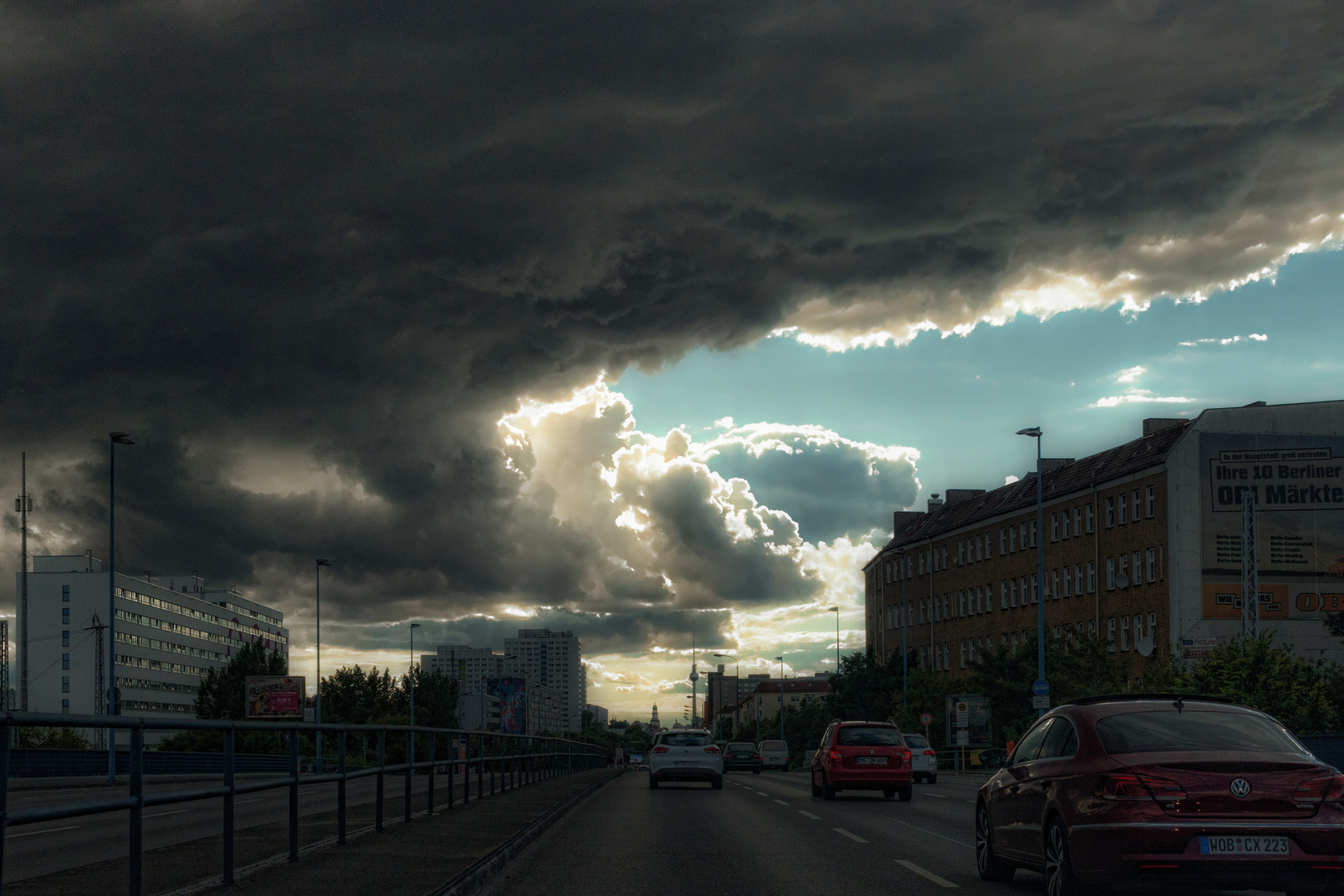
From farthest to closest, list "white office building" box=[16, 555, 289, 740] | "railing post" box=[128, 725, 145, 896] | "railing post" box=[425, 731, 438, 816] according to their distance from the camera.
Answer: "white office building" box=[16, 555, 289, 740], "railing post" box=[425, 731, 438, 816], "railing post" box=[128, 725, 145, 896]

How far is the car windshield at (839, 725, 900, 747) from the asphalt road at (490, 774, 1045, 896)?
1.70m

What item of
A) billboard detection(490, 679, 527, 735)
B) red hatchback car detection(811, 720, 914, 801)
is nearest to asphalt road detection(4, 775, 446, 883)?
red hatchback car detection(811, 720, 914, 801)

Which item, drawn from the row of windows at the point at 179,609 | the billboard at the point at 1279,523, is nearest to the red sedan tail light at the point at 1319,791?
the billboard at the point at 1279,523

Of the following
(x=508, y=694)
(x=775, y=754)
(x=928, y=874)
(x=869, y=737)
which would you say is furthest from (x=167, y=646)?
(x=928, y=874)

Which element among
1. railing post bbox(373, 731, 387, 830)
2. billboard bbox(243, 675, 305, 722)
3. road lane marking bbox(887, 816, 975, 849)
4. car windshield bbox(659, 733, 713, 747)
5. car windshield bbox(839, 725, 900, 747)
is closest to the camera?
railing post bbox(373, 731, 387, 830)

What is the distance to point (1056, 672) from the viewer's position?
57.7 meters

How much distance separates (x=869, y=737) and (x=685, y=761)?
7462mm

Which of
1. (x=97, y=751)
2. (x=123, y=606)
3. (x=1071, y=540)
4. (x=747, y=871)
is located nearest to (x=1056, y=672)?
(x=1071, y=540)

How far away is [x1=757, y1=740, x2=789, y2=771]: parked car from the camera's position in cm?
7200

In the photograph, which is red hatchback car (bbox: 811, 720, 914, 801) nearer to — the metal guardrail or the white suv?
the white suv

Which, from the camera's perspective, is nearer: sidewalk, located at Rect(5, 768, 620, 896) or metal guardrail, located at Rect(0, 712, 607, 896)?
metal guardrail, located at Rect(0, 712, 607, 896)

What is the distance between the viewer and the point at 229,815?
31.5ft

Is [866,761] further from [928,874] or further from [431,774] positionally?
[928,874]

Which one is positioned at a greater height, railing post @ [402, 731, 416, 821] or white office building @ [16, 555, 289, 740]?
railing post @ [402, 731, 416, 821]
